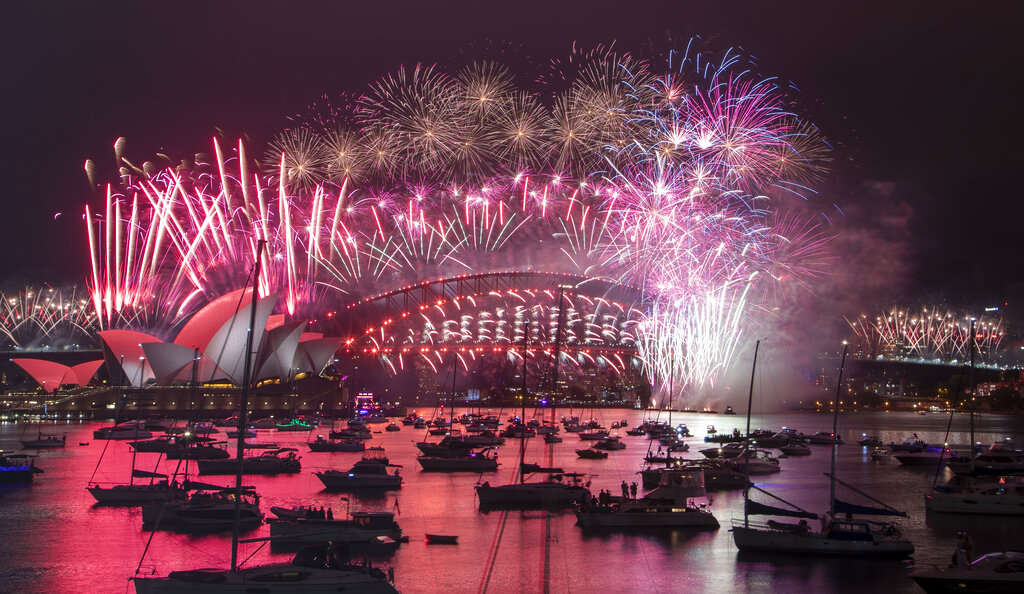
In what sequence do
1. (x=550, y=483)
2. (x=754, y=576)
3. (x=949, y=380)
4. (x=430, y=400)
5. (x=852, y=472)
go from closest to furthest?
1. (x=754, y=576)
2. (x=550, y=483)
3. (x=852, y=472)
4. (x=949, y=380)
5. (x=430, y=400)

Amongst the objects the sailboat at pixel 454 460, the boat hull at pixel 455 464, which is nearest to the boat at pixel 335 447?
the sailboat at pixel 454 460

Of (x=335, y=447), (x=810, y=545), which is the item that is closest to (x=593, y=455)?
(x=335, y=447)

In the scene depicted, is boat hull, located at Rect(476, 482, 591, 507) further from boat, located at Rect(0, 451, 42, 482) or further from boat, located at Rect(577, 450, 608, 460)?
boat, located at Rect(0, 451, 42, 482)

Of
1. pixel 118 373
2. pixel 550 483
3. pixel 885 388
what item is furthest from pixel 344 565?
pixel 885 388

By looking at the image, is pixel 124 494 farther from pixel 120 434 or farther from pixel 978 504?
pixel 978 504

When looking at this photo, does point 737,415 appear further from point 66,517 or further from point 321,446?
point 66,517

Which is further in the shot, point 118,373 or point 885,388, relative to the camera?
point 885,388
